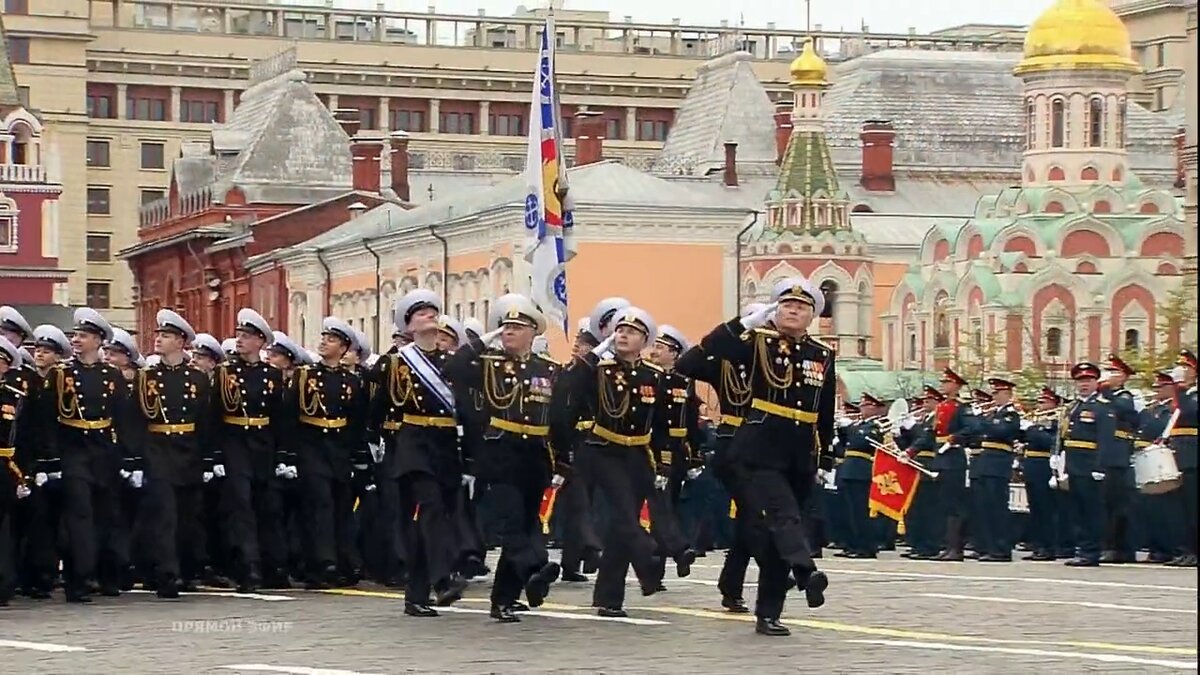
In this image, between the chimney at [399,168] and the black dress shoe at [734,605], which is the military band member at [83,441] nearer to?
the black dress shoe at [734,605]

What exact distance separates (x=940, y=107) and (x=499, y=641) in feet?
275

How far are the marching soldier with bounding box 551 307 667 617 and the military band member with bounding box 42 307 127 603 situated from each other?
3.58 m

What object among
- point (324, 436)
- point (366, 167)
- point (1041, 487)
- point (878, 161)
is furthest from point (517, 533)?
point (366, 167)

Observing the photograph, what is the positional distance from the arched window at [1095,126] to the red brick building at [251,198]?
22335mm

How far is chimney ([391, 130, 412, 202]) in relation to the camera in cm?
9331

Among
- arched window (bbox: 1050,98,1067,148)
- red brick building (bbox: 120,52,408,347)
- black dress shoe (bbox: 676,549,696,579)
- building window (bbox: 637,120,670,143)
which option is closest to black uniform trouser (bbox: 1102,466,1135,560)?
black dress shoe (bbox: 676,549,696,579)

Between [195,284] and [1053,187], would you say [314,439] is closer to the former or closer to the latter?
[1053,187]

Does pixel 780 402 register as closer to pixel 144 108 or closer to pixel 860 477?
pixel 860 477

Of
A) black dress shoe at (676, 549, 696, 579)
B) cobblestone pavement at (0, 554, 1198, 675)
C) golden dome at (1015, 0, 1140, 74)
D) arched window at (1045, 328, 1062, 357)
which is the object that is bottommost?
cobblestone pavement at (0, 554, 1198, 675)

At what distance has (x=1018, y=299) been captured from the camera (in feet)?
242

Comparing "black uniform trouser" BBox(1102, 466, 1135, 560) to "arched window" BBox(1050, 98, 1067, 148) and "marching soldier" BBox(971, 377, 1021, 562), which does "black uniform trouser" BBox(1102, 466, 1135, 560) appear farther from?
"arched window" BBox(1050, 98, 1067, 148)

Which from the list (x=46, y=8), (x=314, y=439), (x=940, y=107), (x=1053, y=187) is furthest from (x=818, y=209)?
(x=314, y=439)

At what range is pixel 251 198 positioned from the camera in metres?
98.5

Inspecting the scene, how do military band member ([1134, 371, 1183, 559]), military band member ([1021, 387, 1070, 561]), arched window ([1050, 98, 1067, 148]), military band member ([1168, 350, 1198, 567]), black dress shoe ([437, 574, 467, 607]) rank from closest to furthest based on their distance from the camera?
1. black dress shoe ([437, 574, 467, 607])
2. military band member ([1168, 350, 1198, 567])
3. military band member ([1134, 371, 1183, 559])
4. military band member ([1021, 387, 1070, 561])
5. arched window ([1050, 98, 1067, 148])
